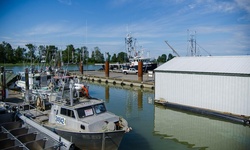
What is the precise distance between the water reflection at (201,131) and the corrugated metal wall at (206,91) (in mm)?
1287

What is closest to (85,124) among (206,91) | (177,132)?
(177,132)

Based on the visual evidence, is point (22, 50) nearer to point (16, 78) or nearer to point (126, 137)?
point (16, 78)

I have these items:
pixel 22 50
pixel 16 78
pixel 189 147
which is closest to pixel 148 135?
pixel 189 147

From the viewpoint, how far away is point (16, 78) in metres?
28.8

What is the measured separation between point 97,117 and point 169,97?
38.3ft

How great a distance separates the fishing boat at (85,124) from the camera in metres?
9.82

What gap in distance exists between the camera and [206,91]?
17953 mm

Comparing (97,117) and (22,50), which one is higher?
(22,50)

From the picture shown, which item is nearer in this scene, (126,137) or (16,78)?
(126,137)

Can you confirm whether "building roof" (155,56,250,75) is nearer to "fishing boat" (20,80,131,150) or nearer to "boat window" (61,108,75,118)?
"fishing boat" (20,80,131,150)

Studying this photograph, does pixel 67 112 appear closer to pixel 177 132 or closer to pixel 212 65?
pixel 177 132

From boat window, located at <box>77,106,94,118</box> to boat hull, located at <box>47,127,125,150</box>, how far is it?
1.02 m

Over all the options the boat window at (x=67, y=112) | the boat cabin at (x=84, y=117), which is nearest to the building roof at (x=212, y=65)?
the boat cabin at (x=84, y=117)

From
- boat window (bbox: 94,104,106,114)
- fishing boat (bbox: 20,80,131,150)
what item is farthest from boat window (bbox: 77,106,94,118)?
boat window (bbox: 94,104,106,114)
